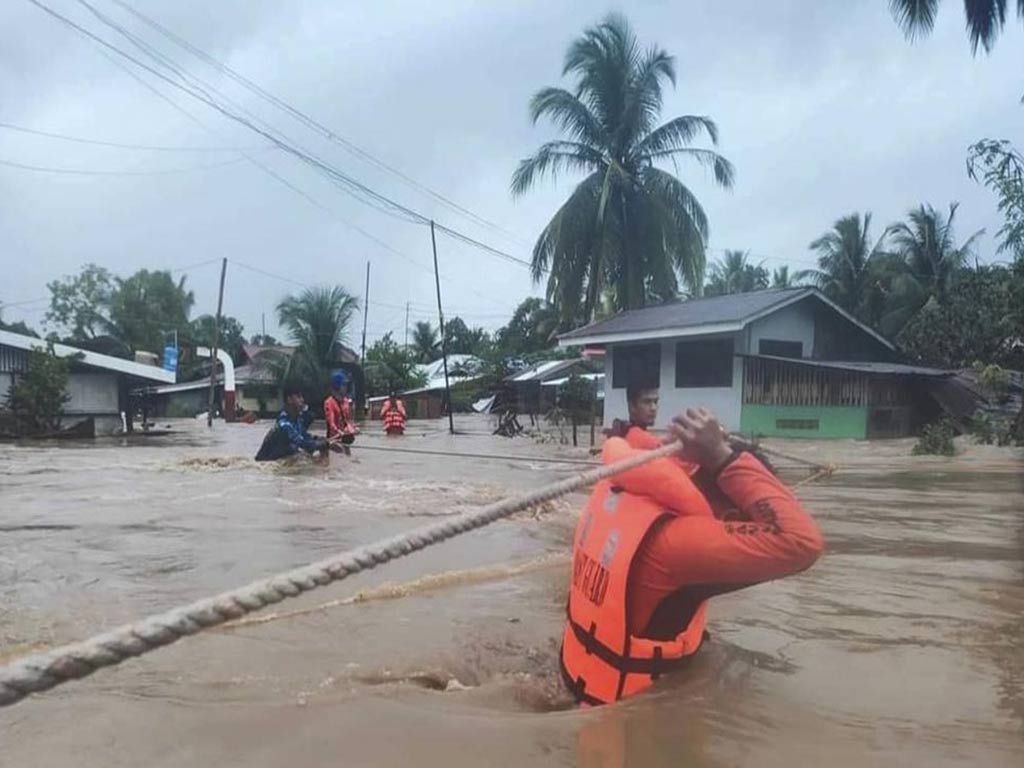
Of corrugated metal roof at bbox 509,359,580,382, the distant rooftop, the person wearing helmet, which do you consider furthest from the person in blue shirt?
corrugated metal roof at bbox 509,359,580,382

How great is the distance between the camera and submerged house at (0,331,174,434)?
78.4 feet

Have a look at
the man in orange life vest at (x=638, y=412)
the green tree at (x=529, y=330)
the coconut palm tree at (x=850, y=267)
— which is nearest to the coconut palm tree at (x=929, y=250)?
the coconut palm tree at (x=850, y=267)

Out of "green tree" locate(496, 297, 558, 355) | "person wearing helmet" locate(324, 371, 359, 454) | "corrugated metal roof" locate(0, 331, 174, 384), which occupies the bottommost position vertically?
"person wearing helmet" locate(324, 371, 359, 454)

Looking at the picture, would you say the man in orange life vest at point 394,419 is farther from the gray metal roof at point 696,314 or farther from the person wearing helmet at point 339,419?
the person wearing helmet at point 339,419

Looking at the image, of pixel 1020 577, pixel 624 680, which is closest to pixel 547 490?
pixel 624 680

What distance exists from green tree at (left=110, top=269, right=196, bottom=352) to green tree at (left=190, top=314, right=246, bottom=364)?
1628mm

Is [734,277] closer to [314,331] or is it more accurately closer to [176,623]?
[314,331]

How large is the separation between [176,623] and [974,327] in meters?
23.9

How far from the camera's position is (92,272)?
56.8m

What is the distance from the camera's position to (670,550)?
269cm

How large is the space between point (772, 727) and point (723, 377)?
19.2 m

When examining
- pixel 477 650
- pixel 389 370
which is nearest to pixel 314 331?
pixel 389 370

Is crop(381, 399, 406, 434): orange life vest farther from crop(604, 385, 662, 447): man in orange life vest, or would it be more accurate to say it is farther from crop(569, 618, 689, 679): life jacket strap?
crop(569, 618, 689, 679): life jacket strap

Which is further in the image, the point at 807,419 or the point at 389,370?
the point at 389,370
